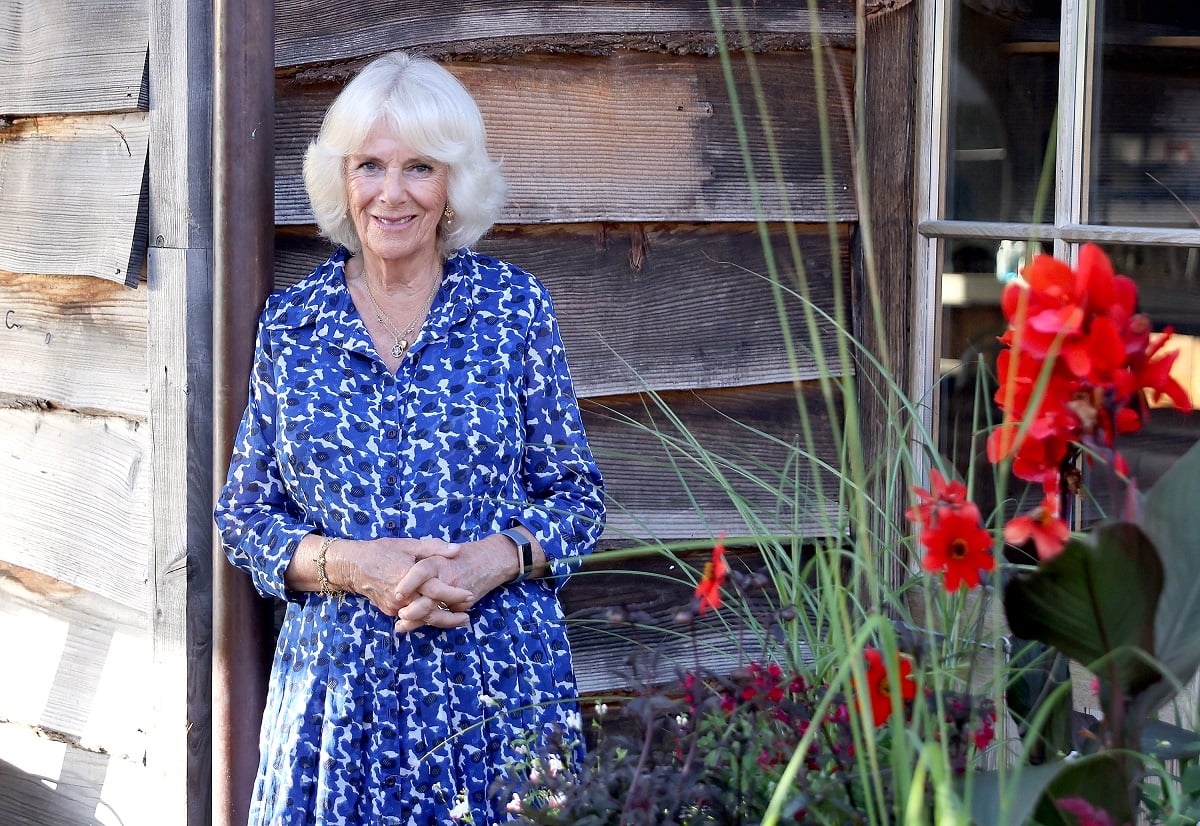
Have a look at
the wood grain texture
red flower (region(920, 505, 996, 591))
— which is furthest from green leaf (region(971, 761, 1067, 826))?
the wood grain texture

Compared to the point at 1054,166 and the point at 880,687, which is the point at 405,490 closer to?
the point at 880,687

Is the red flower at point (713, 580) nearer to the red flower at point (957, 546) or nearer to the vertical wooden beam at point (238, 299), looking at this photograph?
the red flower at point (957, 546)

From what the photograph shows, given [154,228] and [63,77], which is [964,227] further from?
[63,77]

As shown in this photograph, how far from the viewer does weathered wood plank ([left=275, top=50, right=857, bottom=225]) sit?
2.19 metres

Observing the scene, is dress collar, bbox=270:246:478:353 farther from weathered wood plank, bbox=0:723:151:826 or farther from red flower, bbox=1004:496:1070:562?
red flower, bbox=1004:496:1070:562

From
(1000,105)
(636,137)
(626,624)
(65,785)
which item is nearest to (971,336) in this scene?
(1000,105)

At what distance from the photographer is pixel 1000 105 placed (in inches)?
82.0

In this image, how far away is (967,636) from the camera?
1.10 m

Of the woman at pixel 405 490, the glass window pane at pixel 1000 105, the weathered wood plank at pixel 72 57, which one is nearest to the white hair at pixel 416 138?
the woman at pixel 405 490

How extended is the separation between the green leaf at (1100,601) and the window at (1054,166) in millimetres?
1081

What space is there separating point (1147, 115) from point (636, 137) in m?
0.86

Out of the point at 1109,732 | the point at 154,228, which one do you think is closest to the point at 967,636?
the point at 1109,732

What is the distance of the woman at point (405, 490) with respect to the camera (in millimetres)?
1749

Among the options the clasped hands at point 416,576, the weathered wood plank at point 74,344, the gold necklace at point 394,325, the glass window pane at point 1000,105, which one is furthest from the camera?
the weathered wood plank at point 74,344
